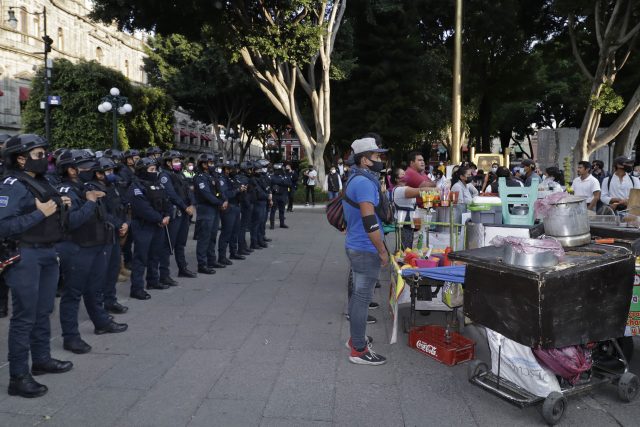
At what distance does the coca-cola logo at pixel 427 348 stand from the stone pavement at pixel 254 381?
3.0 inches

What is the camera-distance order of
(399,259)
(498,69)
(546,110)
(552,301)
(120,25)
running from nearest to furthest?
(552,301), (399,259), (120,25), (498,69), (546,110)

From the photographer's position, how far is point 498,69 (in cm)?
2955

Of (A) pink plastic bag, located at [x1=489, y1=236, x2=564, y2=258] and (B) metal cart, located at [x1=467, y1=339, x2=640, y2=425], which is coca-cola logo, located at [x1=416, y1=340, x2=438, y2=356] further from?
(A) pink plastic bag, located at [x1=489, y1=236, x2=564, y2=258]

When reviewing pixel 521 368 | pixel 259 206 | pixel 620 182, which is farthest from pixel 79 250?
pixel 620 182

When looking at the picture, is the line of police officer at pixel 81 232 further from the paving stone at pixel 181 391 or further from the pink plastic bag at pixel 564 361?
the pink plastic bag at pixel 564 361

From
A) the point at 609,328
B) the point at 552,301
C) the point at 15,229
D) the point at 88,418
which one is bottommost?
the point at 88,418

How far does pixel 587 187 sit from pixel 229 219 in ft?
21.2

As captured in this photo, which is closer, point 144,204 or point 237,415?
point 237,415

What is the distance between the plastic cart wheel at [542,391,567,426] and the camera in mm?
3750

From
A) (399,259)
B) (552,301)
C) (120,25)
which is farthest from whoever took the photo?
(120,25)

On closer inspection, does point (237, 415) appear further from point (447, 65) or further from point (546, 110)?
point (546, 110)

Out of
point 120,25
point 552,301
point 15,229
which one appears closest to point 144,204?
point 15,229

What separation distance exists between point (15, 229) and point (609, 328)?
4418 mm

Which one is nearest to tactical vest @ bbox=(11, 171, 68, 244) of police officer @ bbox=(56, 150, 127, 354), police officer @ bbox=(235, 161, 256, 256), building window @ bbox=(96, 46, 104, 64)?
police officer @ bbox=(56, 150, 127, 354)
